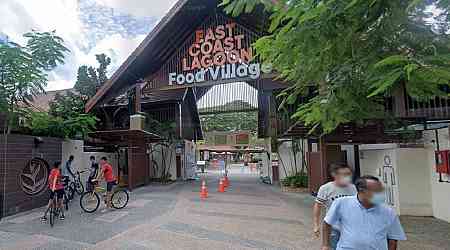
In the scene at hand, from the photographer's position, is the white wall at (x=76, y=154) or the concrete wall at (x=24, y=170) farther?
the white wall at (x=76, y=154)

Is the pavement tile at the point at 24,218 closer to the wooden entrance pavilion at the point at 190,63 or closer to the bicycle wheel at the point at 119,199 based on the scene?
the bicycle wheel at the point at 119,199

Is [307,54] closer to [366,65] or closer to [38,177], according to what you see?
[366,65]

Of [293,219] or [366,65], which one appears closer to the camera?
[366,65]

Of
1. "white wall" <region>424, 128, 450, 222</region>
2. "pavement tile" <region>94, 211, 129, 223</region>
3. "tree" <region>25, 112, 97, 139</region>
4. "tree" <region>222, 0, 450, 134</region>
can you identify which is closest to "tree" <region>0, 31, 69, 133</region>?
"tree" <region>25, 112, 97, 139</region>

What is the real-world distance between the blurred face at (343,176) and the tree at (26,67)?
9742 mm

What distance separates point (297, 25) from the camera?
391cm

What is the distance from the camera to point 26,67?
34.1ft

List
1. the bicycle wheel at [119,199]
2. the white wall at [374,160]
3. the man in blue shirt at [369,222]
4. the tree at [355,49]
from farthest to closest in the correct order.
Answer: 1. the bicycle wheel at [119,199]
2. the white wall at [374,160]
3. the tree at [355,49]
4. the man in blue shirt at [369,222]

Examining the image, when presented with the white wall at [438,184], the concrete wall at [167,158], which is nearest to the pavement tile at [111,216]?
the white wall at [438,184]

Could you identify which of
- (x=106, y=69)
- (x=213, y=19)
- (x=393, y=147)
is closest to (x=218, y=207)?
(x=393, y=147)

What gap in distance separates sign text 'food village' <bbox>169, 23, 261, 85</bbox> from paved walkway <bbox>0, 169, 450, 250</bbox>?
6.69 metres

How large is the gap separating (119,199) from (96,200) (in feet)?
2.31

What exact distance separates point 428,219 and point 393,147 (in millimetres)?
2030

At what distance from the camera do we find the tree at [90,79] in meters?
20.1
